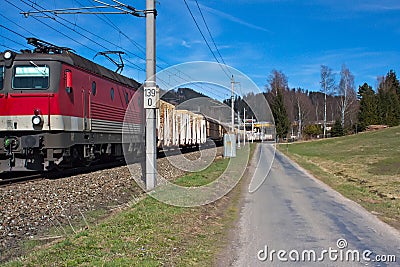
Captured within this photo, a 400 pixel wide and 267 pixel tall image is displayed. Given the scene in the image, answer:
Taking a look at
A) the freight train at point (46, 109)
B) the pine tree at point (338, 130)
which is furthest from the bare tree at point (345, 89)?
the freight train at point (46, 109)

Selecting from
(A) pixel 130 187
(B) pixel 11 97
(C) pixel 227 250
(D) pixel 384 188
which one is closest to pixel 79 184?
(A) pixel 130 187

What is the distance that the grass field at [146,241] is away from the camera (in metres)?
6.02

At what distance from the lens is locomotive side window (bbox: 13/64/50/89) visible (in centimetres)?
1445

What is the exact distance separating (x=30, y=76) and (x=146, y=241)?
9.48 meters

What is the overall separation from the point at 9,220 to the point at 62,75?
22.6ft

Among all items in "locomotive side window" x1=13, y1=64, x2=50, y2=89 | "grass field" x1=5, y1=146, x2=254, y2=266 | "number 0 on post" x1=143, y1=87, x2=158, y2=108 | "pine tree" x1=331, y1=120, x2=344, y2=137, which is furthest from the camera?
"pine tree" x1=331, y1=120, x2=344, y2=137

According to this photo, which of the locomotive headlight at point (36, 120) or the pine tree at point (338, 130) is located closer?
the locomotive headlight at point (36, 120)

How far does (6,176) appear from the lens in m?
16.2

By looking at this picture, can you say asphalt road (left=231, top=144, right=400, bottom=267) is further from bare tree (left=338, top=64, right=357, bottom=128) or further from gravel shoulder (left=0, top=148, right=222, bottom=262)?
bare tree (left=338, top=64, right=357, bottom=128)

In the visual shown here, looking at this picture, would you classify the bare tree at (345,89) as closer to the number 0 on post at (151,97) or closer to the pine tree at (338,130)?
the pine tree at (338,130)

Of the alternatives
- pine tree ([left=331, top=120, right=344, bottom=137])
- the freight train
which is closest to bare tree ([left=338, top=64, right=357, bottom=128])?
pine tree ([left=331, top=120, right=344, bottom=137])

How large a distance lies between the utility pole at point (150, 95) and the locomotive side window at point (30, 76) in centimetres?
363

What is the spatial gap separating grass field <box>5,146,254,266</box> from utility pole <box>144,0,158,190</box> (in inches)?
107

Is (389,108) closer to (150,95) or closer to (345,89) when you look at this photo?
(345,89)
